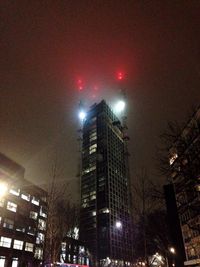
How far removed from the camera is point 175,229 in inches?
1738

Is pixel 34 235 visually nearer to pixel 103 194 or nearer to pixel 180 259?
pixel 180 259

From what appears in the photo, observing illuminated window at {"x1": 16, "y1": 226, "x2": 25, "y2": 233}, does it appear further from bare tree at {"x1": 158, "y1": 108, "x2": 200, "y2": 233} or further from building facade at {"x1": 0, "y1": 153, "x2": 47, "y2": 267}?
bare tree at {"x1": 158, "y1": 108, "x2": 200, "y2": 233}

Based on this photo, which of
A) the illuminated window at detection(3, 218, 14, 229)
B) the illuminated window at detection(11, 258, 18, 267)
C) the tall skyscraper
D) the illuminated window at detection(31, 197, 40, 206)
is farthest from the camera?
the tall skyscraper

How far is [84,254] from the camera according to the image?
102750 mm

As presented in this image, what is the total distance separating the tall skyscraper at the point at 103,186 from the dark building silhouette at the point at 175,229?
174 feet

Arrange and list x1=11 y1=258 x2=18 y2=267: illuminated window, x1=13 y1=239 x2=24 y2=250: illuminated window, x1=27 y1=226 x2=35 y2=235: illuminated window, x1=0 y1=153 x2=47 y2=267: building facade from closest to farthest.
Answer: x1=0 y1=153 x2=47 y2=267: building facade < x1=11 y1=258 x2=18 y2=267: illuminated window < x1=13 y1=239 x2=24 y2=250: illuminated window < x1=27 y1=226 x2=35 y2=235: illuminated window

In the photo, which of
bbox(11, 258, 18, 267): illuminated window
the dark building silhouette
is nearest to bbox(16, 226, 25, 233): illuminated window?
bbox(11, 258, 18, 267): illuminated window

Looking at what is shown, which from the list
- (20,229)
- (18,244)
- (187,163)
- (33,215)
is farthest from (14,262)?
(187,163)

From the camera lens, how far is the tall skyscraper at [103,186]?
115m

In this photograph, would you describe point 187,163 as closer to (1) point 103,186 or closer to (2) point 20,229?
(2) point 20,229

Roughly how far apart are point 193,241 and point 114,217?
9118cm

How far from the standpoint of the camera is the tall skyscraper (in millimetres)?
115425

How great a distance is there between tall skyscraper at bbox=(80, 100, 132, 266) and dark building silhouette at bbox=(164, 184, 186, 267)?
174ft

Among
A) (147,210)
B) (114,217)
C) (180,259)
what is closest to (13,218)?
(180,259)
